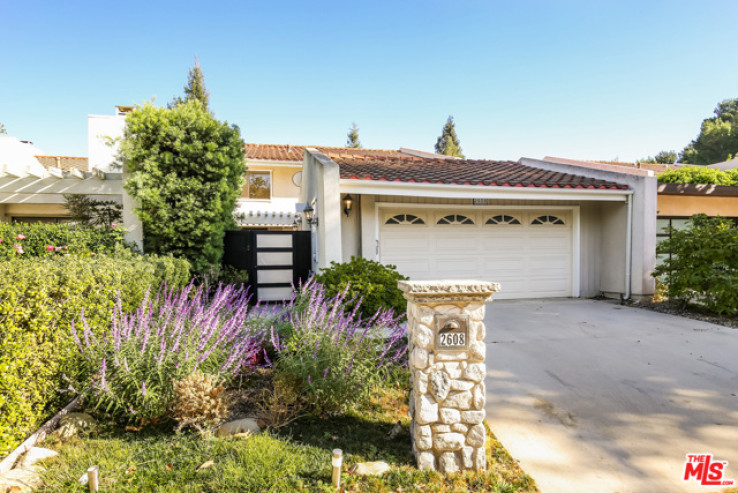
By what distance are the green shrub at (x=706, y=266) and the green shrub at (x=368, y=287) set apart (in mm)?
7232

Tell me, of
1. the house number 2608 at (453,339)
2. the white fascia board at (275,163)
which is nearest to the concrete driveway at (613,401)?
the house number 2608 at (453,339)

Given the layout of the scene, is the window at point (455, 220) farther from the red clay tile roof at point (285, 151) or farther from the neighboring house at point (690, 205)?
the red clay tile roof at point (285, 151)

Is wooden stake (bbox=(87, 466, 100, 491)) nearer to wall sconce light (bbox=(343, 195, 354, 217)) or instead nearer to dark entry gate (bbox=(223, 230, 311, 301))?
wall sconce light (bbox=(343, 195, 354, 217))

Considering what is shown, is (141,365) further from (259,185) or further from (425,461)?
(259,185)

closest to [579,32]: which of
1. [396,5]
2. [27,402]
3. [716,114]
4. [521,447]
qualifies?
[396,5]

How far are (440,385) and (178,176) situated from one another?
7.57 m

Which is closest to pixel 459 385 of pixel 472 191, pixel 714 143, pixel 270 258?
pixel 472 191

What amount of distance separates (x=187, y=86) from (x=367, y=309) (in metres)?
27.2

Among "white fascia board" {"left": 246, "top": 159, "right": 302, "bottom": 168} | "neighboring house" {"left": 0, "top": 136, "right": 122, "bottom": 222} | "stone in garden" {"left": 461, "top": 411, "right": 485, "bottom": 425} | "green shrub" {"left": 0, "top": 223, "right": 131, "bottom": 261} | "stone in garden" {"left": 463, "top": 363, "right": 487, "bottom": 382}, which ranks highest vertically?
"white fascia board" {"left": 246, "top": 159, "right": 302, "bottom": 168}

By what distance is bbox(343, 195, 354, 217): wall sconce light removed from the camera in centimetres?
877

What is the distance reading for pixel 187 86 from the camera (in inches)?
995

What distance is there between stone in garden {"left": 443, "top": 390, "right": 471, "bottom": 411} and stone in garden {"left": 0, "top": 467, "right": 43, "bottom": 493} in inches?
116

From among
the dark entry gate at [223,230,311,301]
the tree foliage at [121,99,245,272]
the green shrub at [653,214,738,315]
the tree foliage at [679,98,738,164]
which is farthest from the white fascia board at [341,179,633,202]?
the tree foliage at [679,98,738,164]

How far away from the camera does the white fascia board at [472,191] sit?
7.96m
